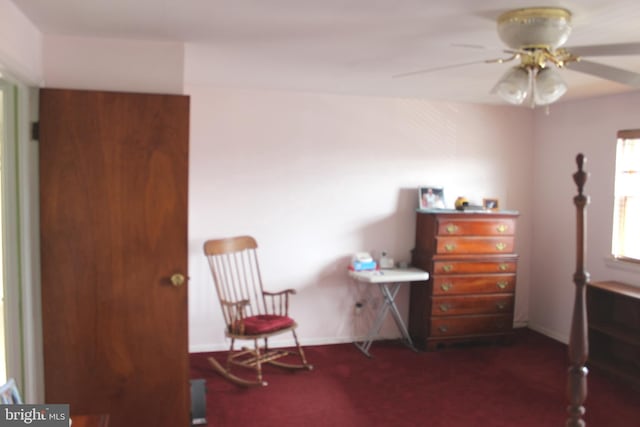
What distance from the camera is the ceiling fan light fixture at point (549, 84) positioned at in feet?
7.08

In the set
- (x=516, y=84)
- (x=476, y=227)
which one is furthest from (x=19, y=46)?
(x=476, y=227)

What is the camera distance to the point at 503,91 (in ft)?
7.29

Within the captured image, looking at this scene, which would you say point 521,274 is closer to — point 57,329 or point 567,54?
point 567,54

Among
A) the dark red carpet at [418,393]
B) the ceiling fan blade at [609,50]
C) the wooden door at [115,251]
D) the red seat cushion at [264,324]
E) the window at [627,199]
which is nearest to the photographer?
the ceiling fan blade at [609,50]

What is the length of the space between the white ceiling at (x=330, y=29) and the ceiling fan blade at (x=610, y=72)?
234 millimetres

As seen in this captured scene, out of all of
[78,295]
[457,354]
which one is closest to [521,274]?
[457,354]

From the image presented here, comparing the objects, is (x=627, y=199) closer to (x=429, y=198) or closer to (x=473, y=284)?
(x=473, y=284)

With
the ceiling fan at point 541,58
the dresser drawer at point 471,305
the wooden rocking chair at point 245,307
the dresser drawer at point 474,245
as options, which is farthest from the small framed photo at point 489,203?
the ceiling fan at point 541,58

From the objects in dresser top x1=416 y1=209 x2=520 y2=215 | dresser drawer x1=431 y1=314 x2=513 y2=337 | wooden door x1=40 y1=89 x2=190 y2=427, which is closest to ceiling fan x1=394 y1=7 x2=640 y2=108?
wooden door x1=40 y1=89 x2=190 y2=427

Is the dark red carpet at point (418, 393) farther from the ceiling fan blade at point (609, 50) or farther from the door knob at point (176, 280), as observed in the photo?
the ceiling fan blade at point (609, 50)

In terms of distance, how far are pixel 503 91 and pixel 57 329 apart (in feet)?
8.44

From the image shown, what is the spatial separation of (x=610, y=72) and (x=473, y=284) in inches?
106

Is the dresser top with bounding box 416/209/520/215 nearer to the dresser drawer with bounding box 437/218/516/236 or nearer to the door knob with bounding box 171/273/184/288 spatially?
the dresser drawer with bounding box 437/218/516/236

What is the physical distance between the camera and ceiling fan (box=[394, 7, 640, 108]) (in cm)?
215
